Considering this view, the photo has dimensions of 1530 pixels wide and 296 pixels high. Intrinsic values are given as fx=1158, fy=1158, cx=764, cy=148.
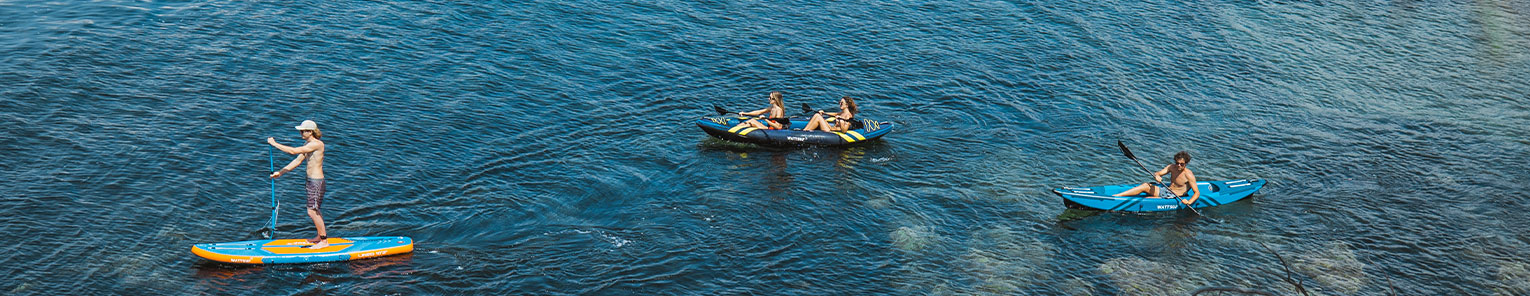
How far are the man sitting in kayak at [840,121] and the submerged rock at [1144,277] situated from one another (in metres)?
8.42

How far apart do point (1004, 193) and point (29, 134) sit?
2142cm

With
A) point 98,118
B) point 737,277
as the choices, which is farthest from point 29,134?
point 737,277

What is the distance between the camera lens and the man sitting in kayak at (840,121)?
93.3ft

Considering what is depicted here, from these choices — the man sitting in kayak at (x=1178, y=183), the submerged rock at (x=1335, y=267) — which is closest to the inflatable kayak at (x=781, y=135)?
the man sitting in kayak at (x=1178, y=183)

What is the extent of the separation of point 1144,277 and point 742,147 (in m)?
10.6

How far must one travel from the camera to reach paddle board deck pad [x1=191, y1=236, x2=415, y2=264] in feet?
62.3

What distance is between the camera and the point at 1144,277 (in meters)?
21.2

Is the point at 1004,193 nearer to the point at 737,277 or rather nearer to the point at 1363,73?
the point at 737,277

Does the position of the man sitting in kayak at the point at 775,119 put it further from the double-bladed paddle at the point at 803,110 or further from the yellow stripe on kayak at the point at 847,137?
the yellow stripe on kayak at the point at 847,137

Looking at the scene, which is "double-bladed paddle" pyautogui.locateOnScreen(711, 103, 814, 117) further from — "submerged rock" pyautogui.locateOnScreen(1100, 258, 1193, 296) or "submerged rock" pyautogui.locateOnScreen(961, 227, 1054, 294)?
"submerged rock" pyautogui.locateOnScreen(1100, 258, 1193, 296)

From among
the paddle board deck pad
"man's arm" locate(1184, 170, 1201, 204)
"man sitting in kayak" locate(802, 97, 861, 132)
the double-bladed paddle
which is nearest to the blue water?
the paddle board deck pad

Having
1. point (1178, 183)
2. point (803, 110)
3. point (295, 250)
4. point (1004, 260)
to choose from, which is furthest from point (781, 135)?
point (295, 250)

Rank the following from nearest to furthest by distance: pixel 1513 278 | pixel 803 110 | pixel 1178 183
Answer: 1. pixel 1513 278
2. pixel 1178 183
3. pixel 803 110

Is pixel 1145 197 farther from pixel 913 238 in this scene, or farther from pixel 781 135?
pixel 781 135
